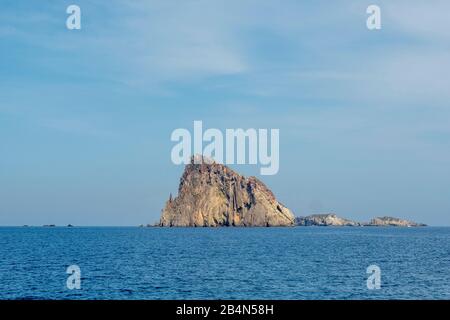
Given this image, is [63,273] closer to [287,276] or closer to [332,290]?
[287,276]

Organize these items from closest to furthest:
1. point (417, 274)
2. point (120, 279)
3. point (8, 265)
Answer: point (120, 279), point (417, 274), point (8, 265)

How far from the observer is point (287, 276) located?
240 ft

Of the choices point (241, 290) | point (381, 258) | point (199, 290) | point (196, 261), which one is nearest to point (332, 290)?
point (241, 290)

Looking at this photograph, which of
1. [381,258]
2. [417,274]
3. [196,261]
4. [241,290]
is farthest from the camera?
[381,258]

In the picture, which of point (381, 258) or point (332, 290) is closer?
point (332, 290)
